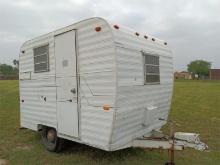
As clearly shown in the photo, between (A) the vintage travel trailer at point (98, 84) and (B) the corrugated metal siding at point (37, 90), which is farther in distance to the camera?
(B) the corrugated metal siding at point (37, 90)

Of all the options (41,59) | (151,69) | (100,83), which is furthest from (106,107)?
(41,59)

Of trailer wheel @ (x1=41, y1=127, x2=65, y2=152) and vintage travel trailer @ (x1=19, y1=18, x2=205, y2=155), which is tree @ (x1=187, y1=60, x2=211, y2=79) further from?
trailer wheel @ (x1=41, y1=127, x2=65, y2=152)

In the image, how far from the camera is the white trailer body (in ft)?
18.7

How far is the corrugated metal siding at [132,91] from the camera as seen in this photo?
224 inches

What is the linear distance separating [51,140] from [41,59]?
7.13 ft

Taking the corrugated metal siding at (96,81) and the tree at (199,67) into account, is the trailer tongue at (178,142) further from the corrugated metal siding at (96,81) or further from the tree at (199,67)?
the tree at (199,67)

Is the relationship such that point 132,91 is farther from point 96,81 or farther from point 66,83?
point 66,83

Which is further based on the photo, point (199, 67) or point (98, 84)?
point (199, 67)

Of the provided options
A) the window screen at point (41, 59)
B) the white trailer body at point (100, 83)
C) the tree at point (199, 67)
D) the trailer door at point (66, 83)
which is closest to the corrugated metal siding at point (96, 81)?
the white trailer body at point (100, 83)

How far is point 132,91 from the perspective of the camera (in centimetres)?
607

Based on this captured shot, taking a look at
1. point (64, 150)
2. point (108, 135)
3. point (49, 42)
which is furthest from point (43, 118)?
point (108, 135)

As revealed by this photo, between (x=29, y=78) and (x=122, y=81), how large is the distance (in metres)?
3.75

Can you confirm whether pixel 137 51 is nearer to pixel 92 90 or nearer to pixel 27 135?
pixel 92 90

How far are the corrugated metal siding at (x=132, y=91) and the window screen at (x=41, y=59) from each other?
250 centimetres
